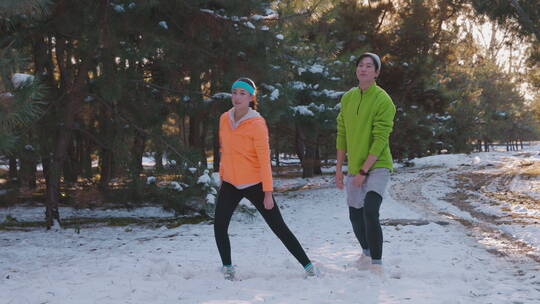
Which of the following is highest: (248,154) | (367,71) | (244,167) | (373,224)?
(367,71)

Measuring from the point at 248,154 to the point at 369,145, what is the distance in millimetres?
1052

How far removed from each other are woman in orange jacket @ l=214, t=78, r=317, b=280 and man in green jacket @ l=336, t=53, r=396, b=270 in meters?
0.65

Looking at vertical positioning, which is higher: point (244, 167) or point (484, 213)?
point (244, 167)

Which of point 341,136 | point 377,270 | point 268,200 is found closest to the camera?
point 268,200

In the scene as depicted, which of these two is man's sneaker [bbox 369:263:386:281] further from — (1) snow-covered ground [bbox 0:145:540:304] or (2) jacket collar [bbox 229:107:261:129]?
(2) jacket collar [bbox 229:107:261:129]

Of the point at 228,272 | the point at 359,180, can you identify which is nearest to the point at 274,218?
the point at 228,272

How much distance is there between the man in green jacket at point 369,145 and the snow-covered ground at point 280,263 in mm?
500

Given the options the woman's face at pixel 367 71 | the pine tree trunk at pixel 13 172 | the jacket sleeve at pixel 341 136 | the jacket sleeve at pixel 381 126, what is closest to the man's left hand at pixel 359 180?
the jacket sleeve at pixel 381 126

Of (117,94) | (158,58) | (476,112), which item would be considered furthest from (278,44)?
(476,112)

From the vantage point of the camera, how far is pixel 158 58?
8.39 metres

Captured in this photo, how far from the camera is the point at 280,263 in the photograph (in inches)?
187

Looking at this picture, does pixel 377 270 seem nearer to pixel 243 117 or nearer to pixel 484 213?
pixel 243 117

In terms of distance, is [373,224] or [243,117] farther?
[373,224]

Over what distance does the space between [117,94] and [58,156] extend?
5.51ft
